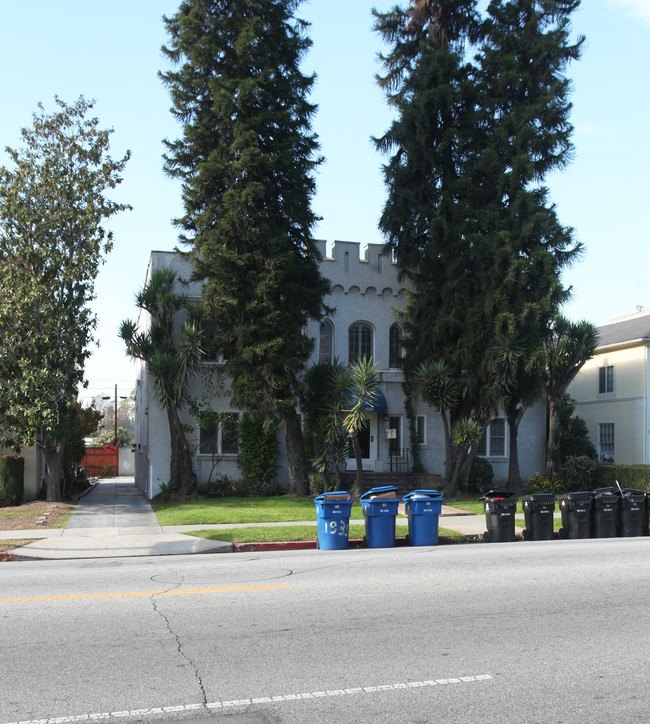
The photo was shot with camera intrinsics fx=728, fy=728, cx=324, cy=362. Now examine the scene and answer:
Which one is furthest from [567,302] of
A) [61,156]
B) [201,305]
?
[61,156]

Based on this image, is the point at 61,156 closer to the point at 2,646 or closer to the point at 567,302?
the point at 567,302

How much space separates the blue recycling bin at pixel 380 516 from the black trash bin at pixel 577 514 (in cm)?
392

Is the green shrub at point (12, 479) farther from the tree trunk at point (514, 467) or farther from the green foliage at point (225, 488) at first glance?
the tree trunk at point (514, 467)

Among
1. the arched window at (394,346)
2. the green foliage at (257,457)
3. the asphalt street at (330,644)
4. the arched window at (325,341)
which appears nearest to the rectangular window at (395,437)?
the arched window at (394,346)

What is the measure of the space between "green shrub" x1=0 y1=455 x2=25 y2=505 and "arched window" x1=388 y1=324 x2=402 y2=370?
12.9m

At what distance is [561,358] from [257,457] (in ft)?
36.3

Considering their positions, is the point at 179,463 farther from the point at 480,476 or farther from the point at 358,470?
the point at 480,476

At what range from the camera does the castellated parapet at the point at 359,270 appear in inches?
1036

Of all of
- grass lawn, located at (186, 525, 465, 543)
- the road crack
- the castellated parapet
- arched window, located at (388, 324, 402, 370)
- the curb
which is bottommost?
the curb

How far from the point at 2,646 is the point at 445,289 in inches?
760

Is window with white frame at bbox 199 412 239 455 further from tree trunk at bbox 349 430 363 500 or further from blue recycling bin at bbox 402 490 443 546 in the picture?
blue recycling bin at bbox 402 490 443 546

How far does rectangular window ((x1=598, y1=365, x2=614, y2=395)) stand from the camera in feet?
101

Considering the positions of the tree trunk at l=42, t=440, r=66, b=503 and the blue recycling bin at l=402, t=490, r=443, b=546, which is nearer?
the blue recycling bin at l=402, t=490, r=443, b=546

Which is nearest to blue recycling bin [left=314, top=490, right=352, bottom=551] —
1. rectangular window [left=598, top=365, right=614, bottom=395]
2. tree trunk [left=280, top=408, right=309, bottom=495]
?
tree trunk [left=280, top=408, right=309, bottom=495]
